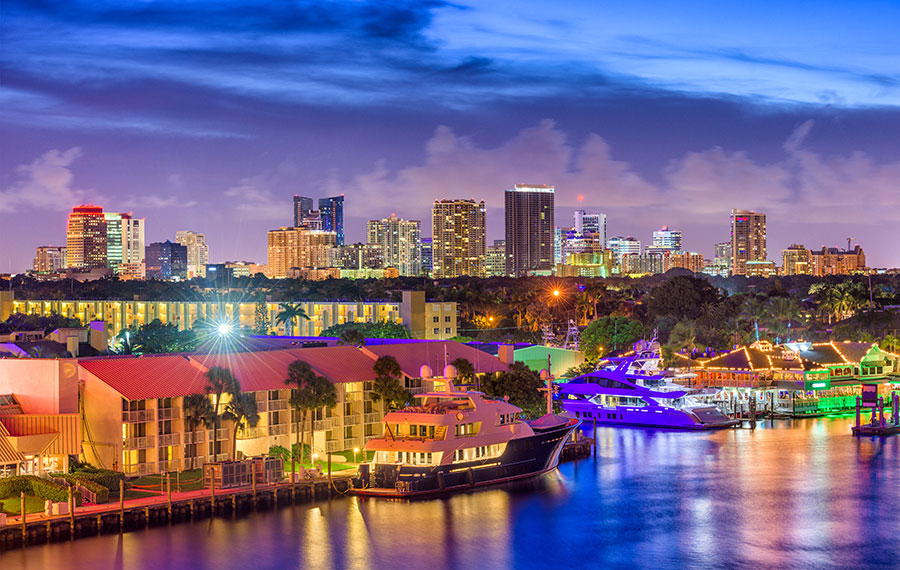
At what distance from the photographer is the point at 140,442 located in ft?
143

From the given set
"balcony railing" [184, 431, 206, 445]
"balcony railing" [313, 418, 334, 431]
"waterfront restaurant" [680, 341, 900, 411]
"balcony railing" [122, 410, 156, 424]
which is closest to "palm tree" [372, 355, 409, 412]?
"balcony railing" [313, 418, 334, 431]

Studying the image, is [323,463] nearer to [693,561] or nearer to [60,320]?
[693,561]

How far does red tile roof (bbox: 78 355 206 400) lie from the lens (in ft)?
143

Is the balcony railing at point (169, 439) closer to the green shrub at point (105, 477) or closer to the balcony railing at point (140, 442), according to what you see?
the balcony railing at point (140, 442)

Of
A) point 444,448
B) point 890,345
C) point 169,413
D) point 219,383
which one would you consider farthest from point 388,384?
point 890,345

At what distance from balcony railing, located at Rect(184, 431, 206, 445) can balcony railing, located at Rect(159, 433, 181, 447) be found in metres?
0.33

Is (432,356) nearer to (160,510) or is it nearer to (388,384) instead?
(388,384)

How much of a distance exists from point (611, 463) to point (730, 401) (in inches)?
Answer: 945

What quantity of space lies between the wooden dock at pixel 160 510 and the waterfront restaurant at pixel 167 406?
3434 mm

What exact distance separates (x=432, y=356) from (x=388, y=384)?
477cm

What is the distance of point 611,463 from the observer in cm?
5553

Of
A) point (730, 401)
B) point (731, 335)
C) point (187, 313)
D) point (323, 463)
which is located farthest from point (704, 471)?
point (187, 313)

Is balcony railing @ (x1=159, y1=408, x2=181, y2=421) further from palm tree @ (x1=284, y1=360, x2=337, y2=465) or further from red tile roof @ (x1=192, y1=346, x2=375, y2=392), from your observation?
palm tree @ (x1=284, y1=360, x2=337, y2=465)

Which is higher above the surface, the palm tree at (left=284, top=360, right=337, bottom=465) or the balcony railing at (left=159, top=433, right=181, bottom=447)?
the palm tree at (left=284, top=360, right=337, bottom=465)
